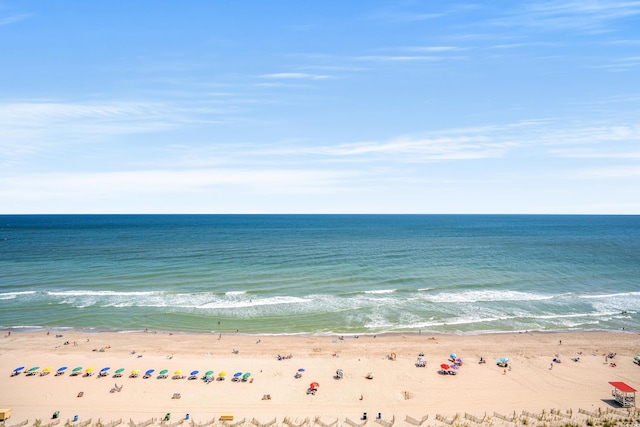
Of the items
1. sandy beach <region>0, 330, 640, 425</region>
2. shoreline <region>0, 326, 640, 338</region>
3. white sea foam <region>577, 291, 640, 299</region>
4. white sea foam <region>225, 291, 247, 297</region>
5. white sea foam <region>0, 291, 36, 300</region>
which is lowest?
sandy beach <region>0, 330, 640, 425</region>

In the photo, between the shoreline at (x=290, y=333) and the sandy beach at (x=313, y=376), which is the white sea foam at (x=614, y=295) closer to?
the shoreline at (x=290, y=333)

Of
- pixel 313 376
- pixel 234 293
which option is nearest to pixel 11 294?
pixel 234 293

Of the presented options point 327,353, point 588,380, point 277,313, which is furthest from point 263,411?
point 588,380

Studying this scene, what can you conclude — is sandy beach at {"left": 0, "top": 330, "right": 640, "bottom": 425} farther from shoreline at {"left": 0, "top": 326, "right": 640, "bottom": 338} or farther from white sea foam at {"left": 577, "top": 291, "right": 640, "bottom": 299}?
white sea foam at {"left": 577, "top": 291, "right": 640, "bottom": 299}

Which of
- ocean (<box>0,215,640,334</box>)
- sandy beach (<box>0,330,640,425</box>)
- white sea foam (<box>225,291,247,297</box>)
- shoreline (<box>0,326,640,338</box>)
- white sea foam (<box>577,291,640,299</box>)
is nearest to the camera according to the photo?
sandy beach (<box>0,330,640,425</box>)

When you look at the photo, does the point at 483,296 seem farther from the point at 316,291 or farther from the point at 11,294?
the point at 11,294

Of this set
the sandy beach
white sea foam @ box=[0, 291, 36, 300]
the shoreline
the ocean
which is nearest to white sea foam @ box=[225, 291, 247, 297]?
the ocean
